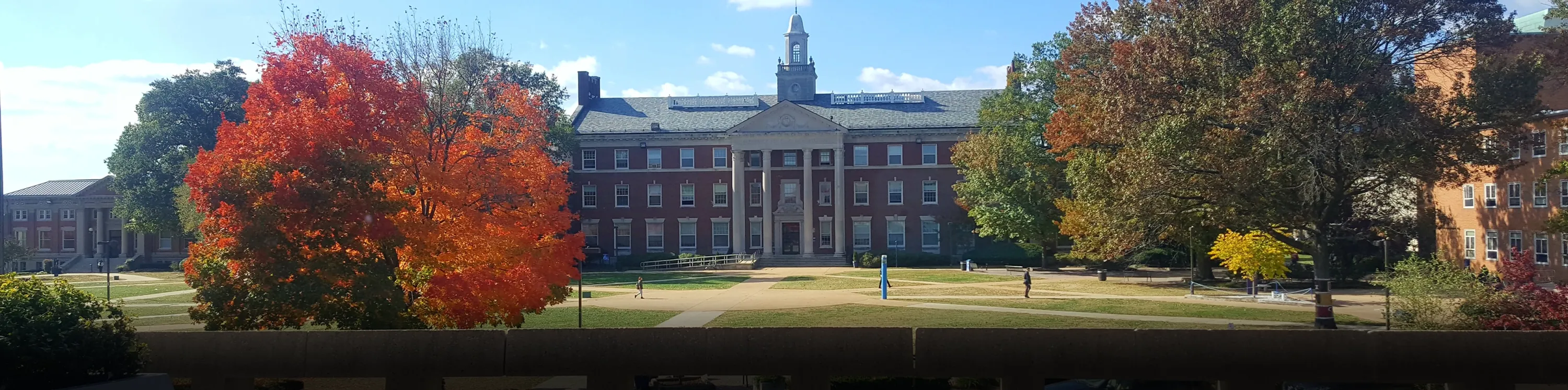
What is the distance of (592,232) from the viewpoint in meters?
62.3

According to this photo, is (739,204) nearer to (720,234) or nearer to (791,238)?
(720,234)

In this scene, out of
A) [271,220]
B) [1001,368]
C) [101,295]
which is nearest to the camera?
[1001,368]

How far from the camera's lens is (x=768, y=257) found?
58844 mm

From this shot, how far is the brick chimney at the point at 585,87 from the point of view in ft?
216

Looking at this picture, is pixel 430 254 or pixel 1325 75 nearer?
pixel 430 254

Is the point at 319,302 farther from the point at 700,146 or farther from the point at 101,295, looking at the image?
the point at 700,146

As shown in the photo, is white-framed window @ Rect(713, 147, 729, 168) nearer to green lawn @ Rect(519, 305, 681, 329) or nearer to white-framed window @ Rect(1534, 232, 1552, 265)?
green lawn @ Rect(519, 305, 681, 329)

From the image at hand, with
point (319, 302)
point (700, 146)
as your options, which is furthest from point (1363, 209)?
point (700, 146)

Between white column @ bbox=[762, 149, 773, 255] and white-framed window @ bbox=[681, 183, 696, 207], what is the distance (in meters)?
4.92

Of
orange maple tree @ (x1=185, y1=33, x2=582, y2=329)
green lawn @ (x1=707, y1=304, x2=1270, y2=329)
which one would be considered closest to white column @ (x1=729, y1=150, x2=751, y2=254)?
green lawn @ (x1=707, y1=304, x2=1270, y2=329)

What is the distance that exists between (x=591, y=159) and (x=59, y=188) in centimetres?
4136

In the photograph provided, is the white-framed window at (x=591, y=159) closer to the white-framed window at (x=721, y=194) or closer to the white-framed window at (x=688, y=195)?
the white-framed window at (x=688, y=195)

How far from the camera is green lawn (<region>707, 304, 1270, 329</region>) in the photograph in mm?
22969

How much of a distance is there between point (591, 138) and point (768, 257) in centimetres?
1400
